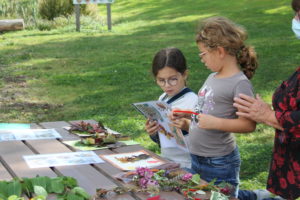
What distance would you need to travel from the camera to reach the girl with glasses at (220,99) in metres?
3.14

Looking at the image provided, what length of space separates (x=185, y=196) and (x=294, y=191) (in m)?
0.71

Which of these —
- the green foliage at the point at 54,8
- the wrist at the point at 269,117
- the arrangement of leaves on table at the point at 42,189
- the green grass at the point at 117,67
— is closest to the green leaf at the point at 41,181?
the arrangement of leaves on table at the point at 42,189

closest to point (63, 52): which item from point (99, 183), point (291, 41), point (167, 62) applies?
point (291, 41)

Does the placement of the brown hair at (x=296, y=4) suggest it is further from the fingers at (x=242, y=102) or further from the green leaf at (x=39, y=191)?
the green leaf at (x=39, y=191)

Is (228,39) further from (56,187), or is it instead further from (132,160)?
(56,187)

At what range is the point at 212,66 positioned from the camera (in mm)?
3242

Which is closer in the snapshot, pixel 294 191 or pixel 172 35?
pixel 294 191

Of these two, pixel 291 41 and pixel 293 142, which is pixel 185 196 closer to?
pixel 293 142

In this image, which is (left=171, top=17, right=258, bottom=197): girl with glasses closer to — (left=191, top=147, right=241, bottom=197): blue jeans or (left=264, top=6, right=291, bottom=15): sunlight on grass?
(left=191, top=147, right=241, bottom=197): blue jeans

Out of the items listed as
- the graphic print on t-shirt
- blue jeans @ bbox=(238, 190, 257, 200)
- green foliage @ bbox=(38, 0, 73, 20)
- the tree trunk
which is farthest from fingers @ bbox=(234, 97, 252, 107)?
green foliage @ bbox=(38, 0, 73, 20)

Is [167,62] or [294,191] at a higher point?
[167,62]

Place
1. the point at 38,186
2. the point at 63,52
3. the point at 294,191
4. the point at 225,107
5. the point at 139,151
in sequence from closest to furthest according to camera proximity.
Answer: the point at 38,186
the point at 294,191
the point at 225,107
the point at 139,151
the point at 63,52

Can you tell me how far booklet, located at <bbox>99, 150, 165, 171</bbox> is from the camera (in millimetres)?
3125

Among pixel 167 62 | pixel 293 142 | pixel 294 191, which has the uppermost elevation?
pixel 167 62
